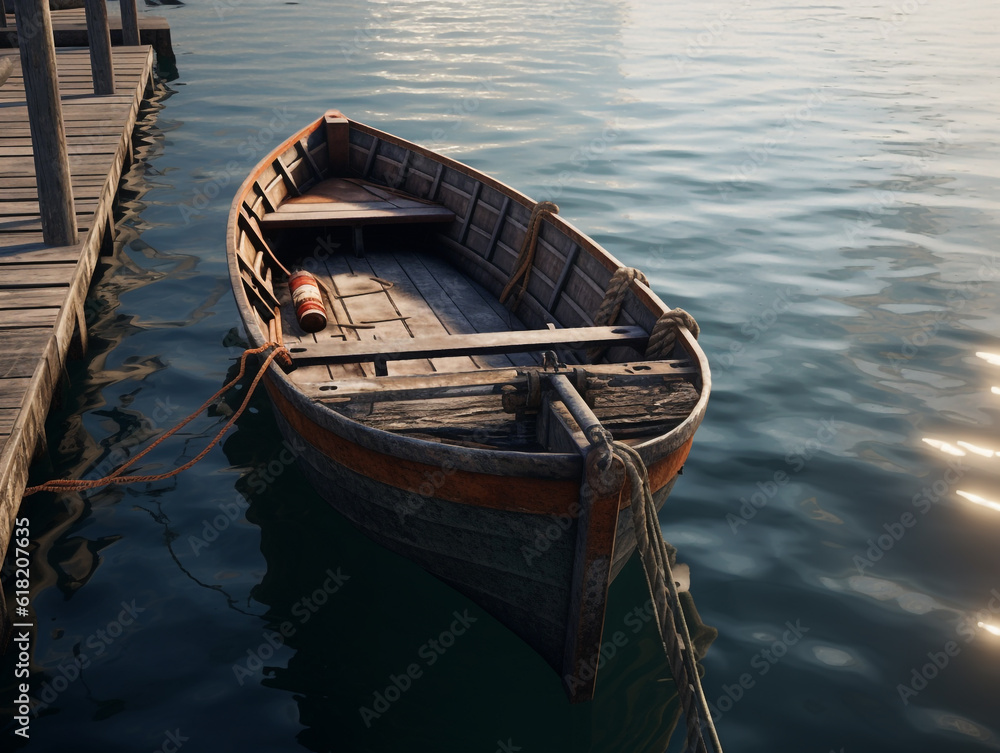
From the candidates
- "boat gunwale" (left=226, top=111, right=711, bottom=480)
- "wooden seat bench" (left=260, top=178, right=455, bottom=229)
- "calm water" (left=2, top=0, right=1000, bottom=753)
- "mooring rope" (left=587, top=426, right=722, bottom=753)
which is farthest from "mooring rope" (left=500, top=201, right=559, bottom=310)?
"mooring rope" (left=587, top=426, right=722, bottom=753)

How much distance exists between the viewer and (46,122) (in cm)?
694

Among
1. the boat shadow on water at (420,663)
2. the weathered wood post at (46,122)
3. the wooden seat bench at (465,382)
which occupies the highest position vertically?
the weathered wood post at (46,122)

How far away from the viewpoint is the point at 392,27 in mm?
28156

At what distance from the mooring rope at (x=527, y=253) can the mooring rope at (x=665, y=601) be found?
356cm

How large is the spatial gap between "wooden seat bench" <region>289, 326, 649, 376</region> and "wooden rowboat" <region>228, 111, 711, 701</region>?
1 centimetres

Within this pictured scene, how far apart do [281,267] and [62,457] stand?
2490 millimetres

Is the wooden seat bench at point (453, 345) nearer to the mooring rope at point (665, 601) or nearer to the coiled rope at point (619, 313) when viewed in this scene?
the coiled rope at point (619, 313)

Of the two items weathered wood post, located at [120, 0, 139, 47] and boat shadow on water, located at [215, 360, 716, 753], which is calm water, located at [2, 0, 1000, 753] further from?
weathered wood post, located at [120, 0, 139, 47]

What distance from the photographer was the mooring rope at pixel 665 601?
3.57 metres

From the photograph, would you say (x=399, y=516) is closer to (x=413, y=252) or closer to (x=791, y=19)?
(x=413, y=252)

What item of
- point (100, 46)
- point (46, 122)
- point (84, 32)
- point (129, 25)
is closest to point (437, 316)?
point (46, 122)

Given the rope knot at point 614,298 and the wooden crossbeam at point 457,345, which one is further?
the rope knot at point 614,298

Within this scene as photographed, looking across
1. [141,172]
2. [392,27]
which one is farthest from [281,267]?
[392,27]

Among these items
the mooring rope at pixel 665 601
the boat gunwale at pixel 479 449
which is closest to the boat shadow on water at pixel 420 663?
the mooring rope at pixel 665 601
